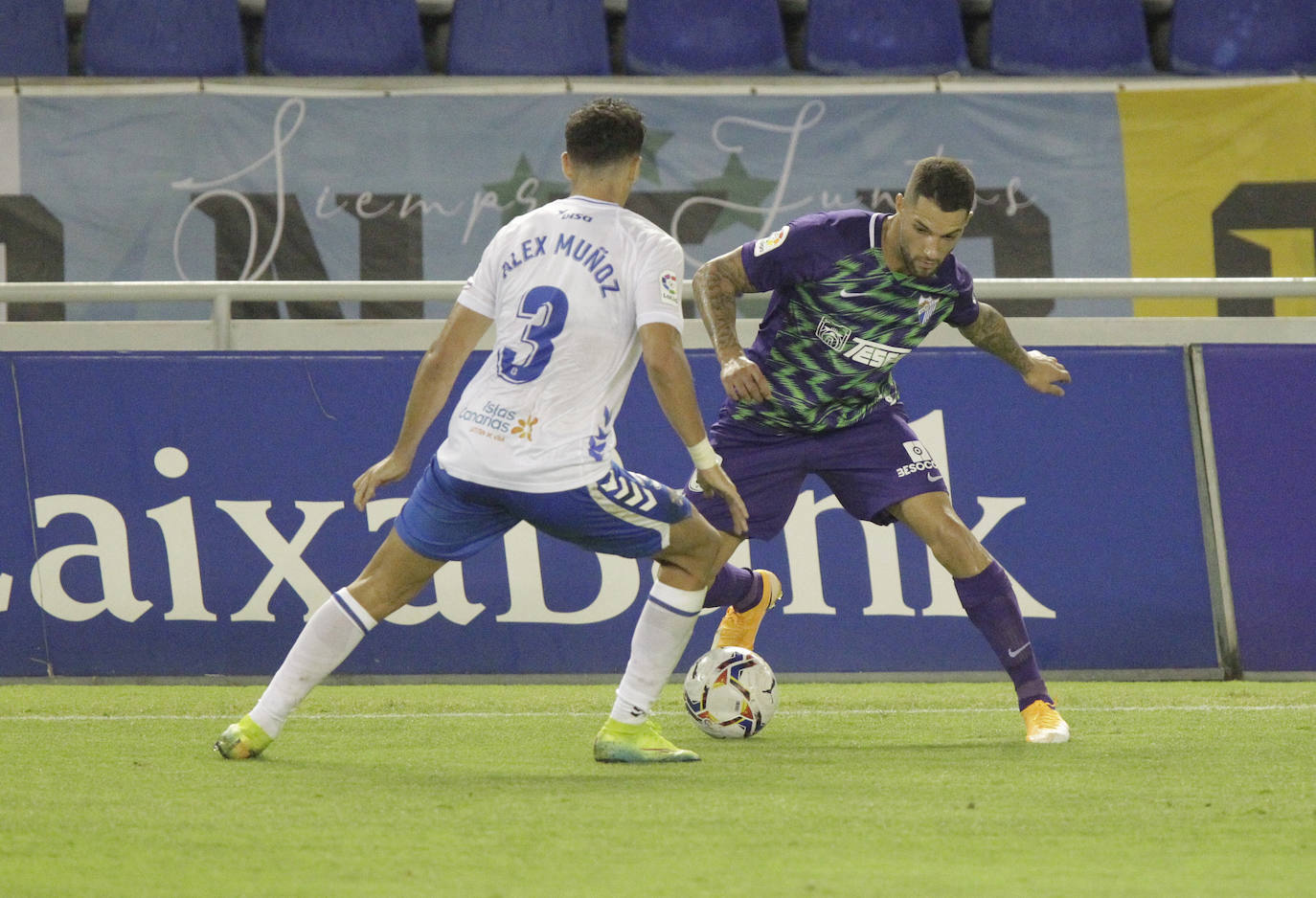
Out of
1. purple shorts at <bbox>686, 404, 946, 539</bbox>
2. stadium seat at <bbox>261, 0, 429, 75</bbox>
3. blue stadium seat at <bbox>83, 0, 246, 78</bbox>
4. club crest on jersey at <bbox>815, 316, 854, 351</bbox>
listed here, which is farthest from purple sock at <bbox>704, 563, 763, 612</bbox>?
blue stadium seat at <bbox>83, 0, 246, 78</bbox>

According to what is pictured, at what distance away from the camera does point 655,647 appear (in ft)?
14.8

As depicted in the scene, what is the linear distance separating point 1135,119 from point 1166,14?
6.02 feet

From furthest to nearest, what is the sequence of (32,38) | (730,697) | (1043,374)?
(32,38) → (1043,374) → (730,697)

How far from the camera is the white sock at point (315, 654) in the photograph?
436cm

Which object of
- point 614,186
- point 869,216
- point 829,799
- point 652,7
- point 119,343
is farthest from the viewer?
point 652,7

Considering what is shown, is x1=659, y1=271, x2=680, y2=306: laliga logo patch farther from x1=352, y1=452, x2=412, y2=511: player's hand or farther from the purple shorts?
the purple shorts

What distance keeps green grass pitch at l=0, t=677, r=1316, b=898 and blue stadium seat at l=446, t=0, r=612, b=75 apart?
605 centimetres

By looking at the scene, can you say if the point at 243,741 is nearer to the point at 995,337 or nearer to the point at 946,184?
the point at 946,184

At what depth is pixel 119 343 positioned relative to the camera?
307 inches

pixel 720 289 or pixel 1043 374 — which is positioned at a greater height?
pixel 720 289

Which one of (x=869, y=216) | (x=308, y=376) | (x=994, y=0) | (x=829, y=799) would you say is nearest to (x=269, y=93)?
(x=308, y=376)

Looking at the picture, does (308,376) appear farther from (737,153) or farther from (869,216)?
(737,153)

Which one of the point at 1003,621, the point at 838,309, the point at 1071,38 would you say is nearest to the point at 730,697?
the point at 1003,621

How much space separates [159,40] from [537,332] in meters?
7.50
